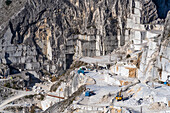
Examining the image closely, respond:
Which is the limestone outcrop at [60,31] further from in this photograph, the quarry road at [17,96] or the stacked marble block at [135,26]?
the quarry road at [17,96]

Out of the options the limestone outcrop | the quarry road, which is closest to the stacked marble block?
the limestone outcrop

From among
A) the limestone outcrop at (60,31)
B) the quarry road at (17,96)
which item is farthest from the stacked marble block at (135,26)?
the quarry road at (17,96)

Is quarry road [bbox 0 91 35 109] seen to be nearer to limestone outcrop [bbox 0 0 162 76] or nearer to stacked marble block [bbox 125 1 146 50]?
limestone outcrop [bbox 0 0 162 76]

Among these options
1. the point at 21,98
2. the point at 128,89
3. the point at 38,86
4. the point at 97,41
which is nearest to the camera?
the point at 128,89

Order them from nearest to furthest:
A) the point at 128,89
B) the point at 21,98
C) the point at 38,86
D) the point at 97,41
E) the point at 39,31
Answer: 1. the point at 128,89
2. the point at 21,98
3. the point at 38,86
4. the point at 97,41
5. the point at 39,31

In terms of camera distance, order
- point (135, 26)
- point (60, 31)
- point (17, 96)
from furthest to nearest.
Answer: point (60, 31)
point (135, 26)
point (17, 96)

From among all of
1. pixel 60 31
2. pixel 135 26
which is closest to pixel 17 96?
pixel 60 31

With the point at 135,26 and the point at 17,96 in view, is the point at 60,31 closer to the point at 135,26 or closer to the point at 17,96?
the point at 135,26

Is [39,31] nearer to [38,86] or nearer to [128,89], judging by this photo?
[38,86]

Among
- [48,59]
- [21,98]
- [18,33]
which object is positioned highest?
[18,33]

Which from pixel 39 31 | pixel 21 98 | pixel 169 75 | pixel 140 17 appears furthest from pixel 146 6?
pixel 169 75

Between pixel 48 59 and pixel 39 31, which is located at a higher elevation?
pixel 39 31
